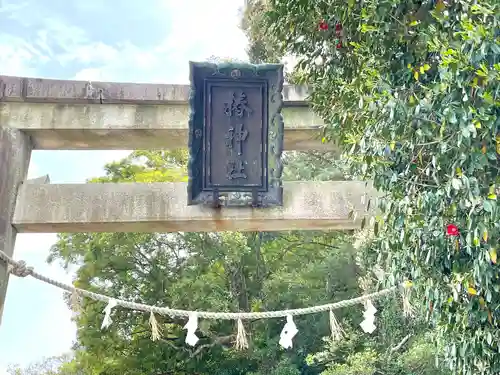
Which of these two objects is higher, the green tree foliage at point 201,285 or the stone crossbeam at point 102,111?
the stone crossbeam at point 102,111

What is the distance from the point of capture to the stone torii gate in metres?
3.38

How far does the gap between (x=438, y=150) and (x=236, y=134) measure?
149 centimetres

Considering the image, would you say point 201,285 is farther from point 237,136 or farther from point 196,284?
point 237,136

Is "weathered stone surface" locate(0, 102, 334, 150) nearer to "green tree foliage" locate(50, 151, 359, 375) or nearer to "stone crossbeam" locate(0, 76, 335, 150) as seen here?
"stone crossbeam" locate(0, 76, 335, 150)

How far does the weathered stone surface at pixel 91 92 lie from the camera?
344cm

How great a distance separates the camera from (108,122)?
3.52 m

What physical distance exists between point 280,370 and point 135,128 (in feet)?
20.0

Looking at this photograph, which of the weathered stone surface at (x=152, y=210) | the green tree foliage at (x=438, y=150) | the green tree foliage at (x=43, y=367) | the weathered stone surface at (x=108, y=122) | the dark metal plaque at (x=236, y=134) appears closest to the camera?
the green tree foliage at (x=438, y=150)

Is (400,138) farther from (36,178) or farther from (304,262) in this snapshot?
(304,262)

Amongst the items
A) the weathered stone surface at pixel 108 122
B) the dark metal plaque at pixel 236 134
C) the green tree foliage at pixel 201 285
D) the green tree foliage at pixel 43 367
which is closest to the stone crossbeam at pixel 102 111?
the weathered stone surface at pixel 108 122

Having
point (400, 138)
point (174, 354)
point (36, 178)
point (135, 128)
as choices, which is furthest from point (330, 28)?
point (174, 354)

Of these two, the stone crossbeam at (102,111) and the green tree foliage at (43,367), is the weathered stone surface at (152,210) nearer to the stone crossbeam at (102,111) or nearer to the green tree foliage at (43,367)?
the stone crossbeam at (102,111)

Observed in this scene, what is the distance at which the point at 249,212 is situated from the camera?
340 cm

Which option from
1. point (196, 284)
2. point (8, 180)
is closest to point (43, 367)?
point (196, 284)
